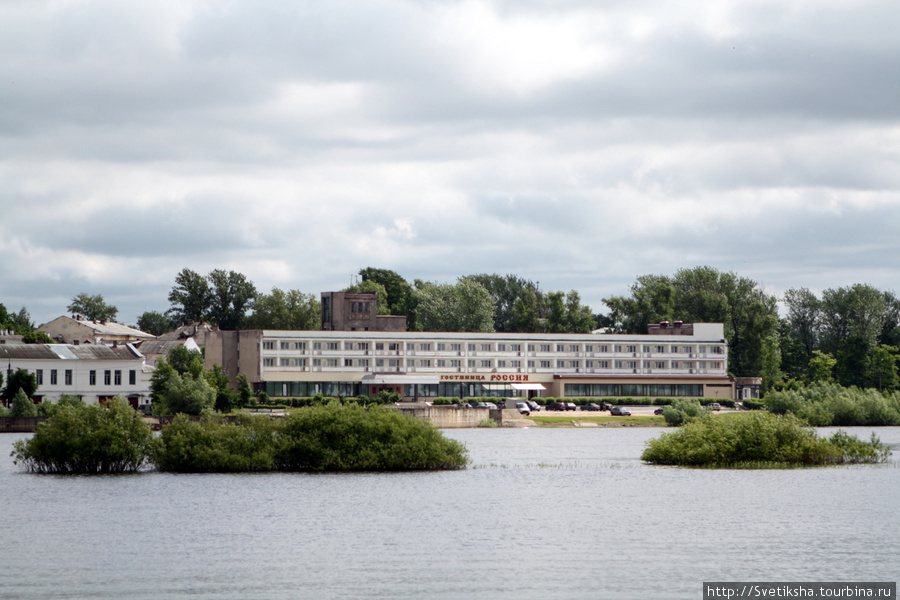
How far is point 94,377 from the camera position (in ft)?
433

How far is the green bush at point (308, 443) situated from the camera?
6197cm

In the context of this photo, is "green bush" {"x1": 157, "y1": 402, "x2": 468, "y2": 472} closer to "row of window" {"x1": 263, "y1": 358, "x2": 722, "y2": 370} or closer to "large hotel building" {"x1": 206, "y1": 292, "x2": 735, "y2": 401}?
"large hotel building" {"x1": 206, "y1": 292, "x2": 735, "y2": 401}

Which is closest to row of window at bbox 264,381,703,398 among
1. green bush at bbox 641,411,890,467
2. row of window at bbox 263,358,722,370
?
row of window at bbox 263,358,722,370

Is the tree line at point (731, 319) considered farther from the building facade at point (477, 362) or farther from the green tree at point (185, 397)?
the green tree at point (185, 397)

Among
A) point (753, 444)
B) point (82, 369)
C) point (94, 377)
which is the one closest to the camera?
point (753, 444)

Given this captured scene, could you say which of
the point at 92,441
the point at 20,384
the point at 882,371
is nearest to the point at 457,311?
the point at 882,371

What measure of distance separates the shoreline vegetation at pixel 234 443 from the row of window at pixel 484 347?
98.9 meters

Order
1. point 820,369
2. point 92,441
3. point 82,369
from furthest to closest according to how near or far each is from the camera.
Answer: point 820,369 < point 82,369 < point 92,441

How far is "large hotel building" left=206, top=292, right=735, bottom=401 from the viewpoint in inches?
6447

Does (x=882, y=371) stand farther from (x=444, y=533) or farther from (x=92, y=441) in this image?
(x=444, y=533)

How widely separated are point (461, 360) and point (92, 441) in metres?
112

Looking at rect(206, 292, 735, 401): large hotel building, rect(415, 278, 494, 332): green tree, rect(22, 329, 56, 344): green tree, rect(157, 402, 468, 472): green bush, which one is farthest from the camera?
rect(415, 278, 494, 332): green tree

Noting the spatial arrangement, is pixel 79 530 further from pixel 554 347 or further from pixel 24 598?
pixel 554 347

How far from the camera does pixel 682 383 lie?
177m
